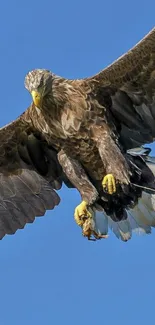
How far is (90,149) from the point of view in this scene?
16188 millimetres

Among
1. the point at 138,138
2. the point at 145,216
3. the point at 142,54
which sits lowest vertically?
the point at 145,216

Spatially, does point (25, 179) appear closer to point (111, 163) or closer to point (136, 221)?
point (136, 221)

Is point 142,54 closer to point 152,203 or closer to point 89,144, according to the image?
point 89,144

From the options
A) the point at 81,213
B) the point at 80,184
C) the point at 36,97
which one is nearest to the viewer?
the point at 36,97

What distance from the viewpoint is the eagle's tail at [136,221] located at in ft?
56.8

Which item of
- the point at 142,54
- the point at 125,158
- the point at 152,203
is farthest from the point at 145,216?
the point at 142,54

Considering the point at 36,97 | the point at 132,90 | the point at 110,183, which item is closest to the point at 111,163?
the point at 110,183

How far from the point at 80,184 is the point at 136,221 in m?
1.51

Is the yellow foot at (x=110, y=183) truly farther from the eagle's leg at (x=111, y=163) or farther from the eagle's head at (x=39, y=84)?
the eagle's head at (x=39, y=84)

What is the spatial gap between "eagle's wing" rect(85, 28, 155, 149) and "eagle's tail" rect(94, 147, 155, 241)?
0.95 m

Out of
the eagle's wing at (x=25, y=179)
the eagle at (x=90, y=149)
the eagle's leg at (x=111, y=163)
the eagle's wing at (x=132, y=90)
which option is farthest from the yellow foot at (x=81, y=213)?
the eagle's wing at (x=25, y=179)

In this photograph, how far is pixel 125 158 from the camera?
53.7ft

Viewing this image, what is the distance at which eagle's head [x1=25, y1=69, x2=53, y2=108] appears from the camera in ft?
51.2

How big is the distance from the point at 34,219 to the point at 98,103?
2000mm
